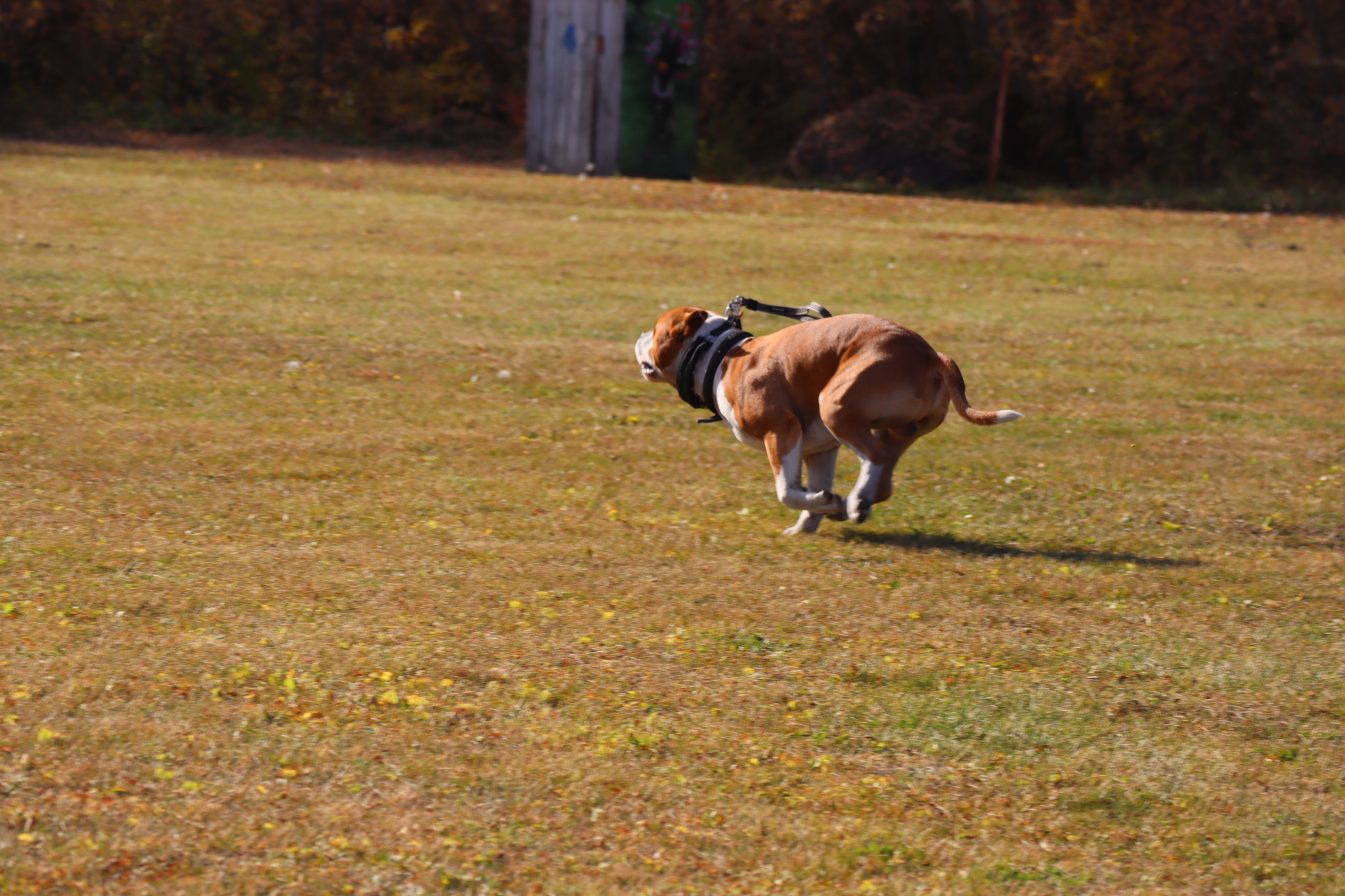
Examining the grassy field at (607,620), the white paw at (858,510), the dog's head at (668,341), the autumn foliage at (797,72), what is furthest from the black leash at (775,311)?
the autumn foliage at (797,72)

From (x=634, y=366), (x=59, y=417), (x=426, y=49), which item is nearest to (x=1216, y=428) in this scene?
(x=634, y=366)

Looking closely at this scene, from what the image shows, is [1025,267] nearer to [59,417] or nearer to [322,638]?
[59,417]

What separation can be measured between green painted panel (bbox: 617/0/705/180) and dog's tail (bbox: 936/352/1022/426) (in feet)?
60.5

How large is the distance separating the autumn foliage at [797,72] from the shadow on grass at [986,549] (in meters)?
18.6

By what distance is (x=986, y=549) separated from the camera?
705 cm

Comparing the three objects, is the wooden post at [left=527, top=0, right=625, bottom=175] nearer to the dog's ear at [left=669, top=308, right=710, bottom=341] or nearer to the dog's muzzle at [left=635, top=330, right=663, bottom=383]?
the dog's muzzle at [left=635, top=330, right=663, bottom=383]

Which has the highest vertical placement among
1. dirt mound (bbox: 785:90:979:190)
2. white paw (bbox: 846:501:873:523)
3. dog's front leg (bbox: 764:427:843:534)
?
dirt mound (bbox: 785:90:979:190)

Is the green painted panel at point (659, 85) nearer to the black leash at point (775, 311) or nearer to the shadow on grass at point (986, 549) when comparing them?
the black leash at point (775, 311)

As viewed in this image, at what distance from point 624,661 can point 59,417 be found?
15.7 feet

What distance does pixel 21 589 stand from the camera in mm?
5656

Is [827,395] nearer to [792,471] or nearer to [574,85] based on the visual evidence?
[792,471]

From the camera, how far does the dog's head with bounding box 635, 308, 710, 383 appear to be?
6953 millimetres

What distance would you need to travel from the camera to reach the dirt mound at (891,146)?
80.8ft

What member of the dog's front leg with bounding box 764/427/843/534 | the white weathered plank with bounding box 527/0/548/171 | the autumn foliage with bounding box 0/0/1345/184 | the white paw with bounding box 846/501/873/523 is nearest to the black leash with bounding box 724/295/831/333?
the dog's front leg with bounding box 764/427/843/534
